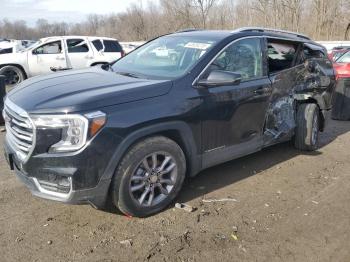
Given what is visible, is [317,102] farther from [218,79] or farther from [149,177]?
[149,177]

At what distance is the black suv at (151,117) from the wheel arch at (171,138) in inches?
0.4

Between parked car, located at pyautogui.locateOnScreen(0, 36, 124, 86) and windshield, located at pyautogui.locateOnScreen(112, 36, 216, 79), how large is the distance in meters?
8.56

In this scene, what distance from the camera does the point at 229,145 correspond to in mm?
4520

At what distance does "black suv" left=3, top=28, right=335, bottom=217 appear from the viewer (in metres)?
3.34

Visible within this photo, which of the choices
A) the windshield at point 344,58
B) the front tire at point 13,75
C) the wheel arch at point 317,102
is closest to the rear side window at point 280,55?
the wheel arch at point 317,102

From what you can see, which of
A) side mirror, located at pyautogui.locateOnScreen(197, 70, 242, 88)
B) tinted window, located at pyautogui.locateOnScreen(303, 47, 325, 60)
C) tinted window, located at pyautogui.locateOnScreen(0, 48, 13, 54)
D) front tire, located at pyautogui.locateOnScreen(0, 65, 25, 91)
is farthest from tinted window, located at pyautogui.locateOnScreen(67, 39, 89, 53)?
side mirror, located at pyautogui.locateOnScreen(197, 70, 242, 88)

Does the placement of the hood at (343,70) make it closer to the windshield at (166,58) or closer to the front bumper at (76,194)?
the windshield at (166,58)

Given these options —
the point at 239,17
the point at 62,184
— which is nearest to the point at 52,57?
the point at 62,184

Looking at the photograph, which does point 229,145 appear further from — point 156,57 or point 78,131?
point 78,131

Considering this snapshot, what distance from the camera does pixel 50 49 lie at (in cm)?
1370

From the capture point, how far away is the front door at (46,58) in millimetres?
13359

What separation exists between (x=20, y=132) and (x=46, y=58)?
10.7m

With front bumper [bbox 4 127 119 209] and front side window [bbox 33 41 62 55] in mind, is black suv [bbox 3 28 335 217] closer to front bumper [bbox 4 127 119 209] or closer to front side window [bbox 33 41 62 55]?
front bumper [bbox 4 127 119 209]

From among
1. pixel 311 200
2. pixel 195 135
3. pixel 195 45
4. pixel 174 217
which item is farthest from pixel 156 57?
pixel 311 200
